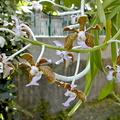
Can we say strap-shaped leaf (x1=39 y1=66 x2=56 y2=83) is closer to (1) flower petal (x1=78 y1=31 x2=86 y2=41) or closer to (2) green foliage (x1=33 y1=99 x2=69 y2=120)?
(1) flower petal (x1=78 y1=31 x2=86 y2=41)

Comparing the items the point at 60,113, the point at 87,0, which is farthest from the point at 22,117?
the point at 87,0

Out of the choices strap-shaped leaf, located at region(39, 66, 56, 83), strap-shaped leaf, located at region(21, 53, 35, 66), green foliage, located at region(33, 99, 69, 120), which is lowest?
green foliage, located at region(33, 99, 69, 120)

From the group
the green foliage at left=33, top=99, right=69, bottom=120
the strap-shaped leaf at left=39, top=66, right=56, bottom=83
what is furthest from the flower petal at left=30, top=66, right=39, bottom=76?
the green foliage at left=33, top=99, right=69, bottom=120

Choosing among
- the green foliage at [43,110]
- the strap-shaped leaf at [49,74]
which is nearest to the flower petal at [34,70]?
the strap-shaped leaf at [49,74]

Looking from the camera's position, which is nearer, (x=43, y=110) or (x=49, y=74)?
(x=49, y=74)

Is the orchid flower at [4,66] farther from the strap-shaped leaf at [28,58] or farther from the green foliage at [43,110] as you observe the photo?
the green foliage at [43,110]

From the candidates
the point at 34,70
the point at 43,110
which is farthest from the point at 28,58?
the point at 43,110

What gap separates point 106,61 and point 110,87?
7.09ft

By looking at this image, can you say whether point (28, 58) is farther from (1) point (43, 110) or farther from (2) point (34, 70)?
(1) point (43, 110)

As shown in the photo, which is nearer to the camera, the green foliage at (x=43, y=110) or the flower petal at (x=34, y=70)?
the flower petal at (x=34, y=70)

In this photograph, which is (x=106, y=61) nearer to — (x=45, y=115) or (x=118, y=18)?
(x=45, y=115)

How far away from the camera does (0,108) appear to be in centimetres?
125

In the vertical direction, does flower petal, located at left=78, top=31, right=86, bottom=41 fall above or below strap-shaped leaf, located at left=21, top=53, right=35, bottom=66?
above

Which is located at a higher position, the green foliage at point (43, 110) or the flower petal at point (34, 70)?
the flower petal at point (34, 70)
